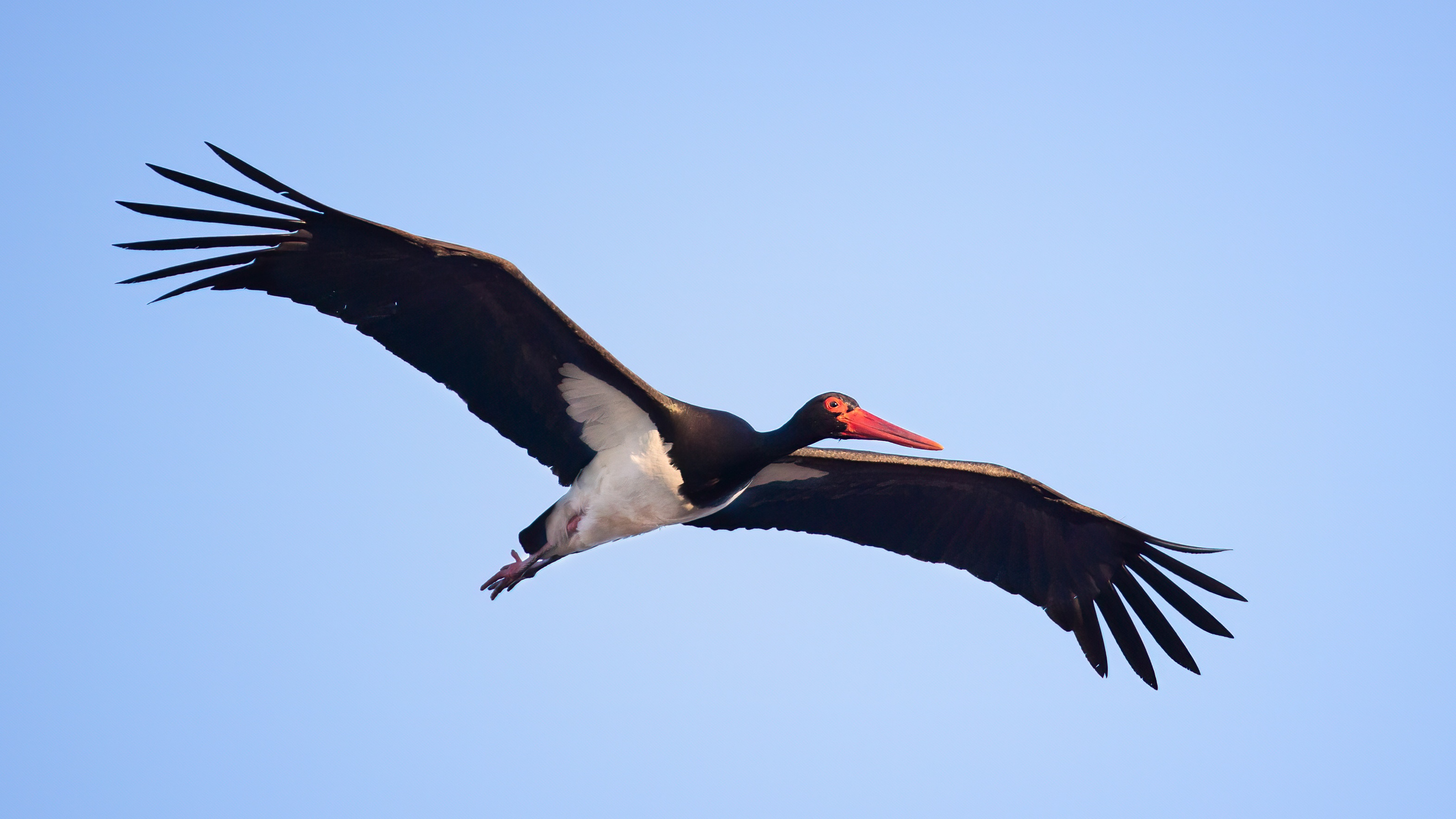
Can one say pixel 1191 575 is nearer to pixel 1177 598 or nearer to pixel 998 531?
pixel 1177 598

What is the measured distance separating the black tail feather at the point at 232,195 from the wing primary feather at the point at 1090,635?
819cm

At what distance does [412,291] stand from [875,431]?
430cm

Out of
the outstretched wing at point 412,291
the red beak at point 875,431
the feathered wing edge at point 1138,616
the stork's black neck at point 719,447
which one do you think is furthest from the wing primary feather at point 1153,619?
the outstretched wing at point 412,291

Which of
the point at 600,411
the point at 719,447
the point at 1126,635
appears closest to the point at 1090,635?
the point at 1126,635

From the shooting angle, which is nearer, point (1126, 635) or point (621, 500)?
point (621, 500)

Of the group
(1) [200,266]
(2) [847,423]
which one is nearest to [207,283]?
(1) [200,266]

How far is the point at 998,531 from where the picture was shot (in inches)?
534

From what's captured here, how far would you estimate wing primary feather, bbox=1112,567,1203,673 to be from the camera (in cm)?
1310

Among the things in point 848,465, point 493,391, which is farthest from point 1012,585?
point 493,391

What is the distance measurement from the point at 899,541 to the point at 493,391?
4.49m

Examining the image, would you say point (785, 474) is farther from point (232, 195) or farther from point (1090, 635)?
point (232, 195)

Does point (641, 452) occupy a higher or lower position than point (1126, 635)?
higher

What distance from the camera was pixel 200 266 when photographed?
1062 cm

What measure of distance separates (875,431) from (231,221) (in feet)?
18.9
